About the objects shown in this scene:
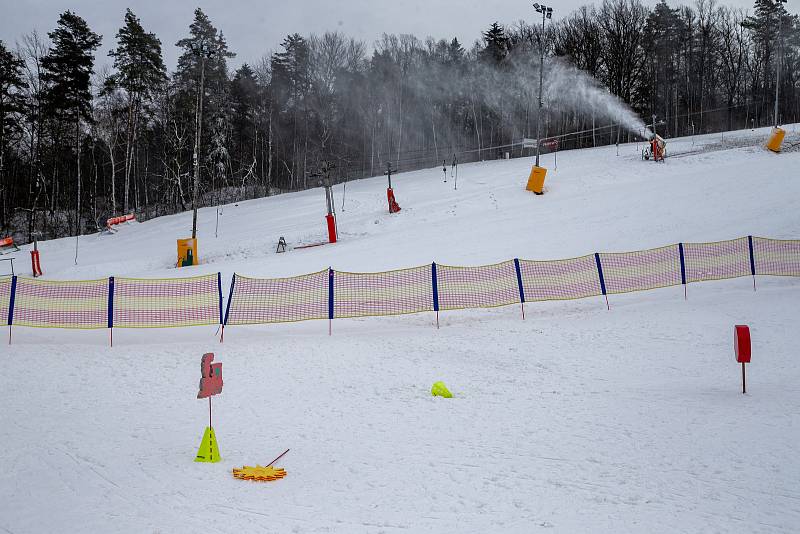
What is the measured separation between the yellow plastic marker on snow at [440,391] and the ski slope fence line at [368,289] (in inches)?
190

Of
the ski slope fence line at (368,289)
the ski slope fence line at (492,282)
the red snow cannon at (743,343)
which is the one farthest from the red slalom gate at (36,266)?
the red snow cannon at (743,343)

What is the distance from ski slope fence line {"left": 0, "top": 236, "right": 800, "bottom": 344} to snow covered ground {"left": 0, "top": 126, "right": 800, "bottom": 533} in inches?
19.3

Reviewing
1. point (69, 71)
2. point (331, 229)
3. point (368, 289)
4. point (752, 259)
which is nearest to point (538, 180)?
point (331, 229)

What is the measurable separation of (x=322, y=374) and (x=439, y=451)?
3978mm

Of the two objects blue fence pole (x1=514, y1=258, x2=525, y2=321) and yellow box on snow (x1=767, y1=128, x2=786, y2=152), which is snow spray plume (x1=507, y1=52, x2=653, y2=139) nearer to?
yellow box on snow (x1=767, y1=128, x2=786, y2=152)

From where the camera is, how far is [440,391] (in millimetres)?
8945

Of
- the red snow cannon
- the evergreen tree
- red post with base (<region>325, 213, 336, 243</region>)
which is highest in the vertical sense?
the evergreen tree

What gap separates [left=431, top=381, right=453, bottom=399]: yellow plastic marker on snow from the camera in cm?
890

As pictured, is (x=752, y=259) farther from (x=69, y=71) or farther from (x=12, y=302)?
(x=69, y=71)

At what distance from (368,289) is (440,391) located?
5.40 m

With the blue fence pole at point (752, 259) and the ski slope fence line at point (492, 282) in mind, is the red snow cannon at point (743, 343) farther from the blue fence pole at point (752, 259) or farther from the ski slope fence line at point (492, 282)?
the blue fence pole at point (752, 259)

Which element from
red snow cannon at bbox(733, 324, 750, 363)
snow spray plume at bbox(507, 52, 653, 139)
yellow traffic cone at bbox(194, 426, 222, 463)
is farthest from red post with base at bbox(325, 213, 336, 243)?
snow spray plume at bbox(507, 52, 653, 139)

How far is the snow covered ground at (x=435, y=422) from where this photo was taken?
521 cm

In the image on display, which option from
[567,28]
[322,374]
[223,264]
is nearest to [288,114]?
[567,28]
